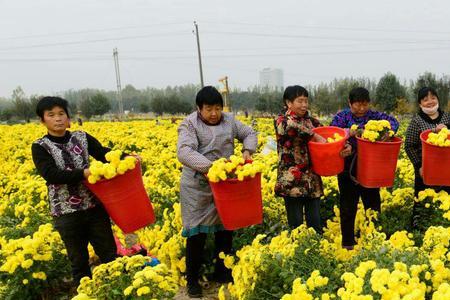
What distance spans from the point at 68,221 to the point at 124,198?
0.42 meters

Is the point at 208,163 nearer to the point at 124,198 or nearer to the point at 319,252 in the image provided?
the point at 124,198

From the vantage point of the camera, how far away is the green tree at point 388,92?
37219mm

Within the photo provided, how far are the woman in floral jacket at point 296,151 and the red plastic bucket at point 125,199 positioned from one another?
3.45ft

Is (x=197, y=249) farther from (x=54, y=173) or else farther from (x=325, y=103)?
(x=325, y=103)

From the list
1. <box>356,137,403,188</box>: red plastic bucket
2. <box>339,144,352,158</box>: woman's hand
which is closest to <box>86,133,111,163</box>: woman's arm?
Result: <box>339,144,352,158</box>: woman's hand

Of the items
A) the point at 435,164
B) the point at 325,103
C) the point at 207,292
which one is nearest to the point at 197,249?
the point at 207,292

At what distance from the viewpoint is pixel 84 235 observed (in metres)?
3.03

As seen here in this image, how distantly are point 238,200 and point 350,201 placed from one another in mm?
1394

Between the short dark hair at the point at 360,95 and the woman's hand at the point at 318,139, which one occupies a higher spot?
the short dark hair at the point at 360,95

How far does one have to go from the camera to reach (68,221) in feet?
9.44

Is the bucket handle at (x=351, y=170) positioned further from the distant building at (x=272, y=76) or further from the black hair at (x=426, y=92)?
the distant building at (x=272, y=76)

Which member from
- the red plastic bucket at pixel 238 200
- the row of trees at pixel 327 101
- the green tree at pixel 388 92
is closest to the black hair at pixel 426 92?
the red plastic bucket at pixel 238 200

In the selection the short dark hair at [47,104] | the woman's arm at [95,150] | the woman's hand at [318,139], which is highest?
the short dark hair at [47,104]

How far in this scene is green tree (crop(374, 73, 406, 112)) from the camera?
3722 cm
